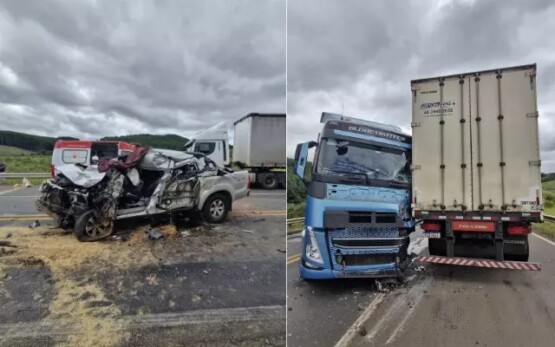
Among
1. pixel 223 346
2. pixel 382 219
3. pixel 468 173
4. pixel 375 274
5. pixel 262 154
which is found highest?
pixel 262 154

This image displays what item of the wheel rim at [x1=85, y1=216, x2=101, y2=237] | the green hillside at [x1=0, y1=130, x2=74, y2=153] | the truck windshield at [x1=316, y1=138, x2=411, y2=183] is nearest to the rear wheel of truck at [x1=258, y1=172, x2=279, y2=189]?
the wheel rim at [x1=85, y1=216, x2=101, y2=237]

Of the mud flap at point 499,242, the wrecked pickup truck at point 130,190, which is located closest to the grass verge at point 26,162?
the wrecked pickup truck at point 130,190

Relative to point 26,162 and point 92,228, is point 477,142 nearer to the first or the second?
point 26,162

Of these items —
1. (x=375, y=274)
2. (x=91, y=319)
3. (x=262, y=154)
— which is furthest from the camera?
(x=262, y=154)

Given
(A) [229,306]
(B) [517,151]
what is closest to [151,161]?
(A) [229,306]

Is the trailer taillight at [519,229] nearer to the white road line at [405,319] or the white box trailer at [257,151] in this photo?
the white road line at [405,319]

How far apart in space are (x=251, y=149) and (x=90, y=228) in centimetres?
482

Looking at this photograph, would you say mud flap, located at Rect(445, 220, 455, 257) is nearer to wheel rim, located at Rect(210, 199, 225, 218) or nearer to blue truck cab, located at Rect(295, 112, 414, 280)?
blue truck cab, located at Rect(295, 112, 414, 280)

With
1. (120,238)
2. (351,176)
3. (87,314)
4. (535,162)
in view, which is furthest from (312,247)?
(120,238)

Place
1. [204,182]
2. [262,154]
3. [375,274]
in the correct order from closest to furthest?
[375,274] → [204,182] → [262,154]

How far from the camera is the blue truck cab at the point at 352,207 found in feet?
9.64

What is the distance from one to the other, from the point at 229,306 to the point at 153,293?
60cm

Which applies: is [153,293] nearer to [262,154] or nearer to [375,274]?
[375,274]

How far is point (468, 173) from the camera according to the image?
343 centimetres
